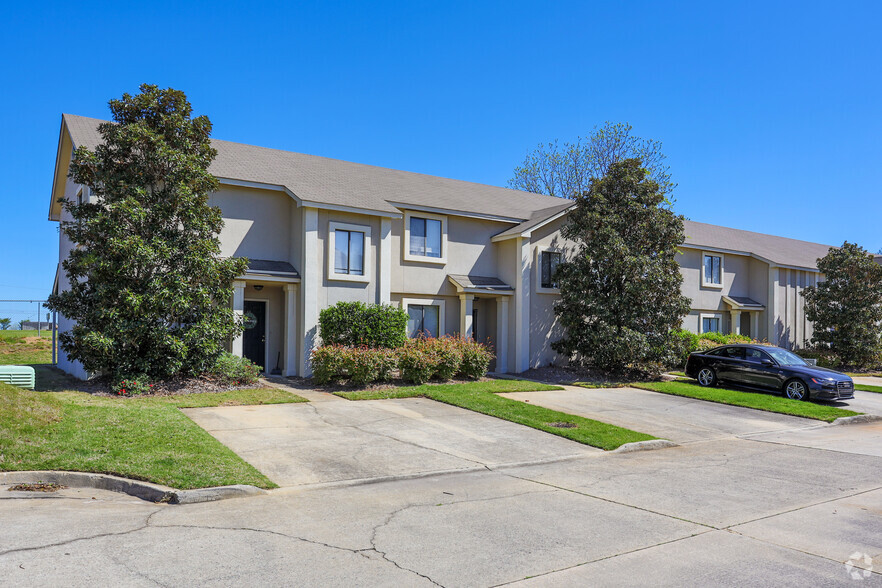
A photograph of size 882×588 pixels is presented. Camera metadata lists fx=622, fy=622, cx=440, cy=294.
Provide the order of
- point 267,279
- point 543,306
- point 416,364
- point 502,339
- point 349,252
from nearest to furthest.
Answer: point 416,364, point 267,279, point 349,252, point 502,339, point 543,306

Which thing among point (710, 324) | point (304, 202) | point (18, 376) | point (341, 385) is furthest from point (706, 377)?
point (18, 376)

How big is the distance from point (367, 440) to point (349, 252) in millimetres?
8791

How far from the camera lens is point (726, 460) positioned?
10117 mm

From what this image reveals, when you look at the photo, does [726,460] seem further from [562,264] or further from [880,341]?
[880,341]

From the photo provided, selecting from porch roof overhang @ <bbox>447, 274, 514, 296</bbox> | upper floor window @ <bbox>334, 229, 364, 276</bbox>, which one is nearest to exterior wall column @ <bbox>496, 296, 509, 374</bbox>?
porch roof overhang @ <bbox>447, 274, 514, 296</bbox>

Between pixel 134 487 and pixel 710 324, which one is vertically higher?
pixel 710 324

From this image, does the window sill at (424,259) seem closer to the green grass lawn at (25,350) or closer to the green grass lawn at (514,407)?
the green grass lawn at (514,407)

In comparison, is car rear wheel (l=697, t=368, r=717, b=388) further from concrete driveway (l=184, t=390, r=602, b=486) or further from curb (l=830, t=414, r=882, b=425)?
concrete driveway (l=184, t=390, r=602, b=486)

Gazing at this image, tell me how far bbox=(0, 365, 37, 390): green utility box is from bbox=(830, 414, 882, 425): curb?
1850cm

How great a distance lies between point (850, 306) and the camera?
2675cm

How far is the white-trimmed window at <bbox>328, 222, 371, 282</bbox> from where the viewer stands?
59.3ft

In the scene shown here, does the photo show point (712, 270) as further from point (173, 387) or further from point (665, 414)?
point (173, 387)

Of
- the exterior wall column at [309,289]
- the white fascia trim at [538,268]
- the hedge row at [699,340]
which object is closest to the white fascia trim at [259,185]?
the exterior wall column at [309,289]

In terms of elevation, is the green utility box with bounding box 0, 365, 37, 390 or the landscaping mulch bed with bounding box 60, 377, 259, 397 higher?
the green utility box with bounding box 0, 365, 37, 390
